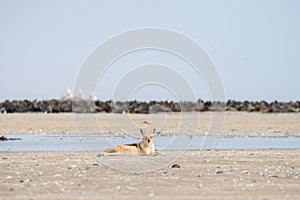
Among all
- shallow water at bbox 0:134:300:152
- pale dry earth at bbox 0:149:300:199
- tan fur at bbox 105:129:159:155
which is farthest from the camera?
shallow water at bbox 0:134:300:152

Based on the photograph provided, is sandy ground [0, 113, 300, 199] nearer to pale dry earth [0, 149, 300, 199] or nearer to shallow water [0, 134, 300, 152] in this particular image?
pale dry earth [0, 149, 300, 199]

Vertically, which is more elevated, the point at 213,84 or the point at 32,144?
the point at 213,84

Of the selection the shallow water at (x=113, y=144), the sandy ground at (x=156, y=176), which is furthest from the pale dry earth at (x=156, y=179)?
the shallow water at (x=113, y=144)

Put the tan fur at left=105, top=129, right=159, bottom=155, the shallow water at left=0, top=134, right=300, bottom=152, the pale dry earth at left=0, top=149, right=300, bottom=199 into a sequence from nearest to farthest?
the pale dry earth at left=0, top=149, right=300, bottom=199 → the tan fur at left=105, top=129, right=159, bottom=155 → the shallow water at left=0, top=134, right=300, bottom=152

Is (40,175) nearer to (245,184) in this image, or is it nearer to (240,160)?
(245,184)

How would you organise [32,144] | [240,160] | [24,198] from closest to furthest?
[24,198] < [240,160] < [32,144]

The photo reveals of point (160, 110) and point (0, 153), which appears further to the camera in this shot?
point (160, 110)

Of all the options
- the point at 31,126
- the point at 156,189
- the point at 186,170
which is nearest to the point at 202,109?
the point at 31,126

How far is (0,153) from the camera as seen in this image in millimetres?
18516

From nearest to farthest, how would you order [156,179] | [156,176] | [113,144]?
[156,179] → [156,176] → [113,144]

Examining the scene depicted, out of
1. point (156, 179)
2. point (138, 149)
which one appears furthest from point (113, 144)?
point (156, 179)

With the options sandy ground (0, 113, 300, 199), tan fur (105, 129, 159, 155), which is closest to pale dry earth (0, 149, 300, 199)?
sandy ground (0, 113, 300, 199)

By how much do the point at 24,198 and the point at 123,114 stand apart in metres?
35.1

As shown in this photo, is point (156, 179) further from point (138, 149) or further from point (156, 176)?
point (138, 149)
